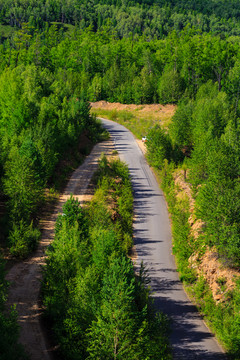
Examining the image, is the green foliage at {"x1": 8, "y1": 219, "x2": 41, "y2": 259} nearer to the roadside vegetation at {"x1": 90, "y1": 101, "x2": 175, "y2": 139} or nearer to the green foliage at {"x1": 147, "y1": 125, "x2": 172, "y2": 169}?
the green foliage at {"x1": 147, "y1": 125, "x2": 172, "y2": 169}

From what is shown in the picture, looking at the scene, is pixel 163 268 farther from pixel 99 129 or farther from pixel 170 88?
pixel 170 88

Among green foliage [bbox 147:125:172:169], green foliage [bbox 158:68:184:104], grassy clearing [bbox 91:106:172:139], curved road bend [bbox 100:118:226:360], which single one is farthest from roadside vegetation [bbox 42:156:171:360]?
green foliage [bbox 158:68:184:104]

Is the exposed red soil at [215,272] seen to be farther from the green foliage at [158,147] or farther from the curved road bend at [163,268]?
the green foliage at [158,147]

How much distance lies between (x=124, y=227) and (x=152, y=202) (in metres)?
8.03

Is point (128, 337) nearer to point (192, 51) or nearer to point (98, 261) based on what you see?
point (98, 261)

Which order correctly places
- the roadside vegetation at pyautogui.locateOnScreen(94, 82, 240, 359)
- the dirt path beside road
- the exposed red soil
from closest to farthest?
1. the dirt path beside road
2. the roadside vegetation at pyautogui.locateOnScreen(94, 82, 240, 359)
3. the exposed red soil

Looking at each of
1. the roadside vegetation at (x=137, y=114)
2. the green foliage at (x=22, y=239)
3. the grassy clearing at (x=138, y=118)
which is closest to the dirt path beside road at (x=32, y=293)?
the green foliage at (x=22, y=239)

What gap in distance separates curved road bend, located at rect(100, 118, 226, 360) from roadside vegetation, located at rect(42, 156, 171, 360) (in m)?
2.41

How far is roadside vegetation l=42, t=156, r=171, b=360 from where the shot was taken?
18.5 meters

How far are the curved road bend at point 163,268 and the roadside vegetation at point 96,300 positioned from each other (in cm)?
241

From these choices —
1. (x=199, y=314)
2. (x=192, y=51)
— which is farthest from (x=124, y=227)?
(x=192, y=51)

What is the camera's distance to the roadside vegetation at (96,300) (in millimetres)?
18531

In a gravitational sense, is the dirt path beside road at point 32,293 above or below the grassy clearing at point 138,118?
below

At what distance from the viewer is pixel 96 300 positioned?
2083 centimetres
